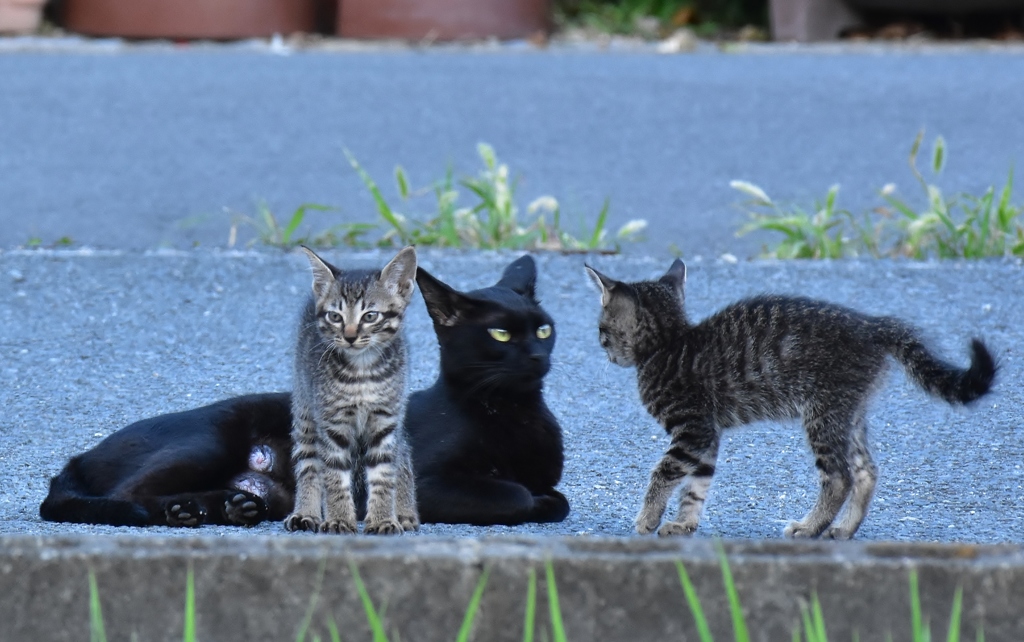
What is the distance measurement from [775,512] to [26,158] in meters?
5.89

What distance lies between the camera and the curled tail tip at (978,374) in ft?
10.8

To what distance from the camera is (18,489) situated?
3992mm

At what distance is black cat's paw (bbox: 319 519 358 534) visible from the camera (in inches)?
134

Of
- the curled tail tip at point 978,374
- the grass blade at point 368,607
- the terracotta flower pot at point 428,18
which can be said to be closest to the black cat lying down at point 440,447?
the curled tail tip at point 978,374

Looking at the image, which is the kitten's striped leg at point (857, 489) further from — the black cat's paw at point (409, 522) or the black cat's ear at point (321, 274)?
the black cat's ear at point (321, 274)

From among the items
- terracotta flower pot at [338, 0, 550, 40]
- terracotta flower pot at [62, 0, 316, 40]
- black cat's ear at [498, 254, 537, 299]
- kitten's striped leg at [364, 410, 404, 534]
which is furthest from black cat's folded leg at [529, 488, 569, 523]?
terracotta flower pot at [62, 0, 316, 40]

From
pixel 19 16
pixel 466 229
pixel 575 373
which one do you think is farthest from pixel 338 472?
pixel 19 16

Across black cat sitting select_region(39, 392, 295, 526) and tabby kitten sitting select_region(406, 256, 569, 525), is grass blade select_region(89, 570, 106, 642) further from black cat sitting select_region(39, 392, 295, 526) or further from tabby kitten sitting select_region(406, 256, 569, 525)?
tabby kitten sitting select_region(406, 256, 569, 525)

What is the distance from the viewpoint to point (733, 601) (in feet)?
6.76

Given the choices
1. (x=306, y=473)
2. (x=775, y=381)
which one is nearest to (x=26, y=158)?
(x=306, y=473)

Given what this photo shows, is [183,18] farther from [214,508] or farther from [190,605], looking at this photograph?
[190,605]

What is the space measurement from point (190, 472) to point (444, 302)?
0.79 metres

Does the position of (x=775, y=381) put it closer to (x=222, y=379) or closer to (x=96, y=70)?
(x=222, y=379)

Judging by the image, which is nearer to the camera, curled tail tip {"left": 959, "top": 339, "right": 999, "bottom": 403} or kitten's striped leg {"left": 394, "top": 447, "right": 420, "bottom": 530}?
curled tail tip {"left": 959, "top": 339, "right": 999, "bottom": 403}
